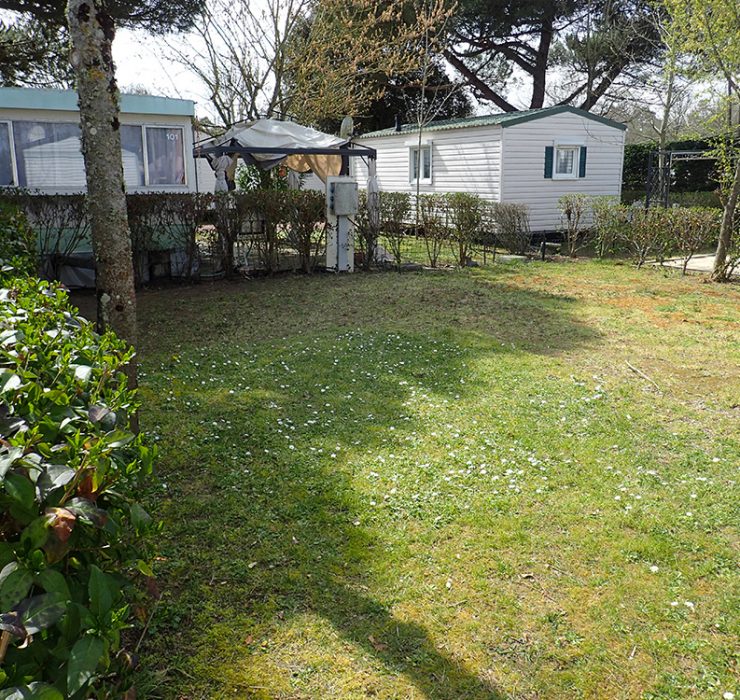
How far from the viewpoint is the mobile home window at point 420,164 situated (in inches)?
659

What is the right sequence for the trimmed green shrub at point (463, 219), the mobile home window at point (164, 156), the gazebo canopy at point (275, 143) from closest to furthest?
the mobile home window at point (164, 156)
the gazebo canopy at point (275, 143)
the trimmed green shrub at point (463, 219)

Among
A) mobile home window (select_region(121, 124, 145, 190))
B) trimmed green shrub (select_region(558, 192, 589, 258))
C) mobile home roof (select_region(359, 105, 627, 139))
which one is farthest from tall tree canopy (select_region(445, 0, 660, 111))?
mobile home window (select_region(121, 124, 145, 190))

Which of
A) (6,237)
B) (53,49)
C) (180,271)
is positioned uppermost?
(53,49)

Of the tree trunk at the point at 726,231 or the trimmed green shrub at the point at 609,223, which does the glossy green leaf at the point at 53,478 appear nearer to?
the tree trunk at the point at 726,231

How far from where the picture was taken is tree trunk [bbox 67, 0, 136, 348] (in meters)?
3.22

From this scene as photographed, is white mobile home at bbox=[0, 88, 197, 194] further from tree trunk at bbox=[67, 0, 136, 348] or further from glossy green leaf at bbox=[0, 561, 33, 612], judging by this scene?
glossy green leaf at bbox=[0, 561, 33, 612]

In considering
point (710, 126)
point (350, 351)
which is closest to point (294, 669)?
point (350, 351)

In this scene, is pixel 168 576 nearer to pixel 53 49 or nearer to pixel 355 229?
pixel 355 229

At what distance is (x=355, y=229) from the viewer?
425 inches

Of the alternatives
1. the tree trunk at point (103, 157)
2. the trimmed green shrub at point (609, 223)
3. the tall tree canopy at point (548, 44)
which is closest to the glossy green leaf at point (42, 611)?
the tree trunk at point (103, 157)

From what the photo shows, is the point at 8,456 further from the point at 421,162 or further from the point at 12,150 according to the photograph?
the point at 421,162

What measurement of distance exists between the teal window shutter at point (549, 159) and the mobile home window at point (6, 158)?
1085cm

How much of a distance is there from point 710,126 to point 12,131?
10.4 meters

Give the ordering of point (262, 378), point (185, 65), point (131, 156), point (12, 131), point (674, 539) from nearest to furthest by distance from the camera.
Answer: point (674, 539), point (262, 378), point (12, 131), point (131, 156), point (185, 65)
